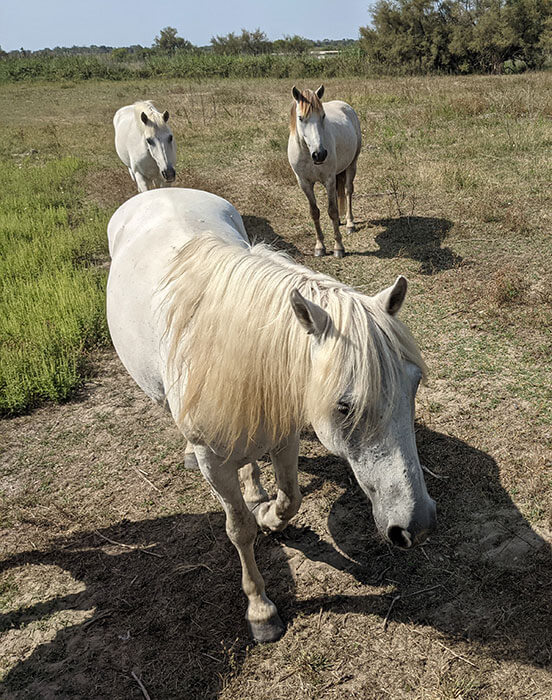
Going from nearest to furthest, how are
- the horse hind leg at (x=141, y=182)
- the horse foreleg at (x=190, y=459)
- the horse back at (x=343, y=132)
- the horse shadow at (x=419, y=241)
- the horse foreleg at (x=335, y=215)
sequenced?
the horse foreleg at (x=190, y=459) → the horse shadow at (x=419, y=241) → the horse foreleg at (x=335, y=215) → the horse back at (x=343, y=132) → the horse hind leg at (x=141, y=182)

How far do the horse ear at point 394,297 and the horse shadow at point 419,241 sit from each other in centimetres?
399

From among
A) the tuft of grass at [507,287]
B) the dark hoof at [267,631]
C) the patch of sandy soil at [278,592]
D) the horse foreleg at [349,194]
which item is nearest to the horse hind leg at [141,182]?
the horse foreleg at [349,194]

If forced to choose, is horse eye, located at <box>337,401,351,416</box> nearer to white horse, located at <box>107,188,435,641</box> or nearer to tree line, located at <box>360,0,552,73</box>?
white horse, located at <box>107,188,435,641</box>

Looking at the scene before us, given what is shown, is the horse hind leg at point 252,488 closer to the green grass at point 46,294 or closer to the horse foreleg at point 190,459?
the horse foreleg at point 190,459

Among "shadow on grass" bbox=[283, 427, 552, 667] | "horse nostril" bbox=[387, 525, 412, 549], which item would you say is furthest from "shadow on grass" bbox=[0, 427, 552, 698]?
"horse nostril" bbox=[387, 525, 412, 549]

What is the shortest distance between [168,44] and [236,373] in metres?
68.2

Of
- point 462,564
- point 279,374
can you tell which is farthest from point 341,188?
point 279,374

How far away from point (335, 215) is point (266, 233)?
128 cm

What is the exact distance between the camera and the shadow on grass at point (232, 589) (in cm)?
214

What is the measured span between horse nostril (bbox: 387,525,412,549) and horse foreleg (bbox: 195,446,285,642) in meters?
0.71

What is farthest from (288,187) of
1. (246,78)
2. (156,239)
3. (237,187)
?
(246,78)

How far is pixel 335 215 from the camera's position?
20.2 ft

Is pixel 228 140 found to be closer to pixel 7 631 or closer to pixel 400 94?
pixel 400 94

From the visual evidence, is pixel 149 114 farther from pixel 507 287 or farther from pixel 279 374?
pixel 279 374
